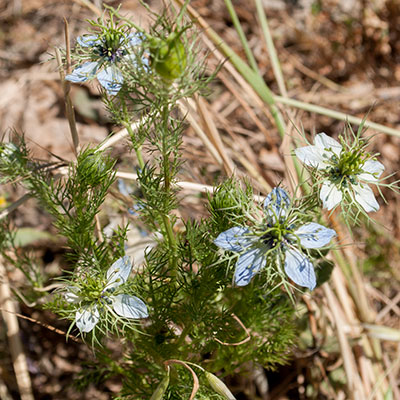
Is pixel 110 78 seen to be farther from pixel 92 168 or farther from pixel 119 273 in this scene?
pixel 119 273

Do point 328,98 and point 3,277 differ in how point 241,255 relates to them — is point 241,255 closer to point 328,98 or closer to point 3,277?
point 3,277

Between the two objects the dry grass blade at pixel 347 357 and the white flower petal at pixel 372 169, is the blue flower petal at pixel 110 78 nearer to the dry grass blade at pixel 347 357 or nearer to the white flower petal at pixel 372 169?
the white flower petal at pixel 372 169

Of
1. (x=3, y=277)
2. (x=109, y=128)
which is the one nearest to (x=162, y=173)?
(x=3, y=277)

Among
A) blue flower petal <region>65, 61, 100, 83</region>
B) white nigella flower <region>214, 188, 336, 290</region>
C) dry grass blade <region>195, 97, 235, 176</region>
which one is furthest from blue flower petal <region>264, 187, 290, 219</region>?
dry grass blade <region>195, 97, 235, 176</region>

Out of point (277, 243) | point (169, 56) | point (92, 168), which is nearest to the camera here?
point (169, 56)

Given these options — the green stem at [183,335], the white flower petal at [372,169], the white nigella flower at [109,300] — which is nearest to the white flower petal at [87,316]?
the white nigella flower at [109,300]

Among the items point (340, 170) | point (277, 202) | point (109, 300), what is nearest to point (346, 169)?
point (340, 170)

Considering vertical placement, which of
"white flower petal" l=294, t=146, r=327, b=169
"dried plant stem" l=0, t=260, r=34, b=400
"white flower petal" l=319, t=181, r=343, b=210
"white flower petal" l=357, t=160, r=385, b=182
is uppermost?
"white flower petal" l=294, t=146, r=327, b=169

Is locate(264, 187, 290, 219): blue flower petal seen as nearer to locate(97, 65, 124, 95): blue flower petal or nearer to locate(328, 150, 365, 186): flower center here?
locate(328, 150, 365, 186): flower center

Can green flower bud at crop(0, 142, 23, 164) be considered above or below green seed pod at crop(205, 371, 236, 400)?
above
